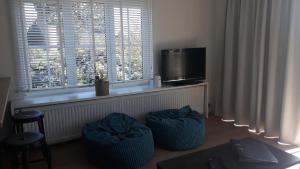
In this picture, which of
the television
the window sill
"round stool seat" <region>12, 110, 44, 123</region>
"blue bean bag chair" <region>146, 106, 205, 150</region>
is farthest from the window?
"blue bean bag chair" <region>146, 106, 205, 150</region>

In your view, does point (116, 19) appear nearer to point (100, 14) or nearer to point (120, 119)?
point (100, 14)

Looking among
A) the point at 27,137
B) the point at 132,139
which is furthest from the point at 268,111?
the point at 27,137

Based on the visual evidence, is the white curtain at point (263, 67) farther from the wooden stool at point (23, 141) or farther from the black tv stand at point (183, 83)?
the wooden stool at point (23, 141)

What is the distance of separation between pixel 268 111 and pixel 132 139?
6.44 feet

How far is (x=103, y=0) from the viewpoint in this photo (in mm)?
3494

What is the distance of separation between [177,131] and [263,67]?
1.53 meters

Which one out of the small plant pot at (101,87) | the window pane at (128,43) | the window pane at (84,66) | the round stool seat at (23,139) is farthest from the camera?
the window pane at (128,43)

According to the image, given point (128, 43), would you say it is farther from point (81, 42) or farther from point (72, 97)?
point (72, 97)

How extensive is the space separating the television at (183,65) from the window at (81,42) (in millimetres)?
253

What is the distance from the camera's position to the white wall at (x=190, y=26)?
13.1 feet

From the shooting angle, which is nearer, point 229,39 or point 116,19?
point 116,19

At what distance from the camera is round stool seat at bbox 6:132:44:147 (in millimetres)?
1996

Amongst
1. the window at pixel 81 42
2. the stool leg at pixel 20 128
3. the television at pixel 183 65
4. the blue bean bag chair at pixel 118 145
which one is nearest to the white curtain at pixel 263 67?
the television at pixel 183 65

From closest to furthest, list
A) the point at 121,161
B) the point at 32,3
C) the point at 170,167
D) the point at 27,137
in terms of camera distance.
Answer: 1. the point at 170,167
2. the point at 27,137
3. the point at 121,161
4. the point at 32,3
